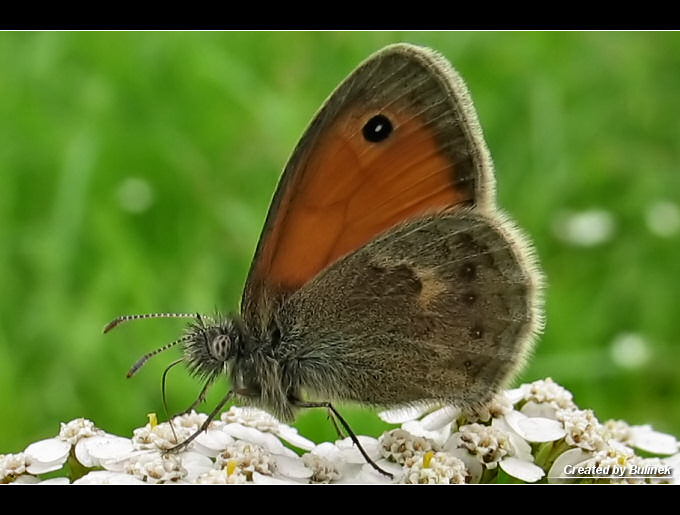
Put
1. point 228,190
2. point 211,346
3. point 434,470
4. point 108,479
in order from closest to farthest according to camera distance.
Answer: point 108,479
point 434,470
point 211,346
point 228,190

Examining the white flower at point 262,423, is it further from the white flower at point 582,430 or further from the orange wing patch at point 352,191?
the white flower at point 582,430

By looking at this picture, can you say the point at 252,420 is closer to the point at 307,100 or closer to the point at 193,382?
the point at 193,382

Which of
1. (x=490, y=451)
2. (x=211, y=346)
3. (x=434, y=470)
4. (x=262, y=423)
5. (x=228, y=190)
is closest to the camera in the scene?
(x=434, y=470)

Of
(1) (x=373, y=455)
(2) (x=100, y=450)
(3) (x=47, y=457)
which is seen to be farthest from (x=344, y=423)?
(3) (x=47, y=457)

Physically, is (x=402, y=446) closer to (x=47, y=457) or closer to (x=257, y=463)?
(x=257, y=463)

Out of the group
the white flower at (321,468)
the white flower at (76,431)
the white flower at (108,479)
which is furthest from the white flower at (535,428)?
the white flower at (76,431)

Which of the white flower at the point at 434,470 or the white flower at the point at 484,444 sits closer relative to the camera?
the white flower at the point at 434,470

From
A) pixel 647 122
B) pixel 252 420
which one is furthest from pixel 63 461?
pixel 647 122
